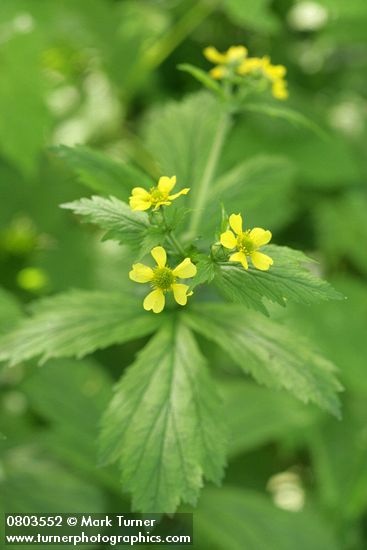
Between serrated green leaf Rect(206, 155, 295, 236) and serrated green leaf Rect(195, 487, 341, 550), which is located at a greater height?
serrated green leaf Rect(206, 155, 295, 236)

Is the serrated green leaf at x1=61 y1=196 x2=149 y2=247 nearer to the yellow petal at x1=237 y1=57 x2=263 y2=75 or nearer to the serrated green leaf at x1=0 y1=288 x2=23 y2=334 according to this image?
the serrated green leaf at x1=0 y1=288 x2=23 y2=334

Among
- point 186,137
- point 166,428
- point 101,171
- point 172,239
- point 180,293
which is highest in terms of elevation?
point 186,137

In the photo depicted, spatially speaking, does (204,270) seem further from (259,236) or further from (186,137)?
(186,137)

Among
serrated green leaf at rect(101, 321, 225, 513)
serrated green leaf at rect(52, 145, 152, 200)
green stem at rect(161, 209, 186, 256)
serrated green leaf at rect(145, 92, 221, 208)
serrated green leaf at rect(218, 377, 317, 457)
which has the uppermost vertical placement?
serrated green leaf at rect(145, 92, 221, 208)

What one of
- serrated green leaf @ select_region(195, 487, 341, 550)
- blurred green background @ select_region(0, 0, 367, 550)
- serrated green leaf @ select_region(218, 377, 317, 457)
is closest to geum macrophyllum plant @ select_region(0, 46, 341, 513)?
blurred green background @ select_region(0, 0, 367, 550)

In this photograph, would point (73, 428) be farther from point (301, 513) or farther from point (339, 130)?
point (339, 130)

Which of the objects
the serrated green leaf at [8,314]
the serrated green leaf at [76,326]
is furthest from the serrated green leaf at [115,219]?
the serrated green leaf at [8,314]

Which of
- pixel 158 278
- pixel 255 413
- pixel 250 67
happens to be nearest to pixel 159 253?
pixel 158 278
